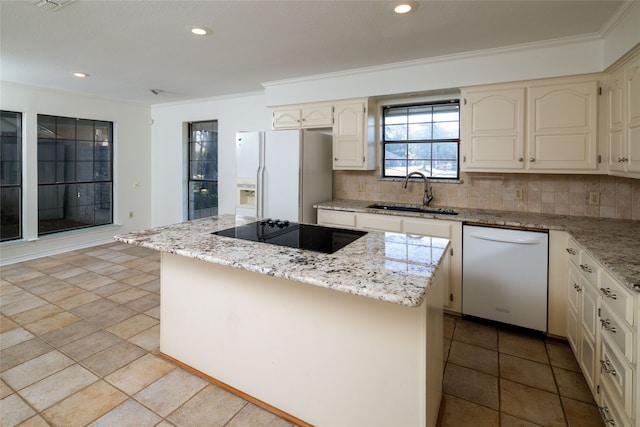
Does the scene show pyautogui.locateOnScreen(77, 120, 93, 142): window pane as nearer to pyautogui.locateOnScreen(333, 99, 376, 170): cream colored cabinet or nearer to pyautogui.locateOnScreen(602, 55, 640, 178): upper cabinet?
pyautogui.locateOnScreen(333, 99, 376, 170): cream colored cabinet

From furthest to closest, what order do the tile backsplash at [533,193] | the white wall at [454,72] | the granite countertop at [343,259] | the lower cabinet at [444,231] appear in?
the lower cabinet at [444,231] → the tile backsplash at [533,193] → the white wall at [454,72] → the granite countertop at [343,259]

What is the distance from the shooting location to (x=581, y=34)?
102 inches

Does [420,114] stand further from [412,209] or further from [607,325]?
[607,325]

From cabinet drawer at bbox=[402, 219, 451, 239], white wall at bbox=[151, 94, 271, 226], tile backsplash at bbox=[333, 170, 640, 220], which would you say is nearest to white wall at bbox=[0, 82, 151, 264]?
white wall at bbox=[151, 94, 271, 226]

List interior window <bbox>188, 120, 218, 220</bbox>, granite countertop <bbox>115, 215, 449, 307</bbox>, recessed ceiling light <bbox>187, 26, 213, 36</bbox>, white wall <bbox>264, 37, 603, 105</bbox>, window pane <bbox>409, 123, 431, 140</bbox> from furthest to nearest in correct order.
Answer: interior window <bbox>188, 120, 218, 220</bbox>
window pane <bbox>409, 123, 431, 140</bbox>
white wall <bbox>264, 37, 603, 105</bbox>
recessed ceiling light <bbox>187, 26, 213, 36</bbox>
granite countertop <bbox>115, 215, 449, 307</bbox>

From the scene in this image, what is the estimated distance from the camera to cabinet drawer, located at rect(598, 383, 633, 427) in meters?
1.43

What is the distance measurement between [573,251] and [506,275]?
543mm

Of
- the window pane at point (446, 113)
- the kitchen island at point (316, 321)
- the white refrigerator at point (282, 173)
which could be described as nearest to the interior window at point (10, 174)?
the white refrigerator at point (282, 173)

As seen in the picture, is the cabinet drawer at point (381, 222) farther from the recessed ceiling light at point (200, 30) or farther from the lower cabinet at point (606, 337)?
the recessed ceiling light at point (200, 30)

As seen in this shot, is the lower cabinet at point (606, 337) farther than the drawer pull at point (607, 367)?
No

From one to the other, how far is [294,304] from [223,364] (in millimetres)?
714

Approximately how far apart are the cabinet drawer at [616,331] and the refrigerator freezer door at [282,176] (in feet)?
8.40

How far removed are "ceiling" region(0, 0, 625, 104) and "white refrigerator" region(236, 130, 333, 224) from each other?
754 millimetres

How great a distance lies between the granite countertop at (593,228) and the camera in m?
1.58
